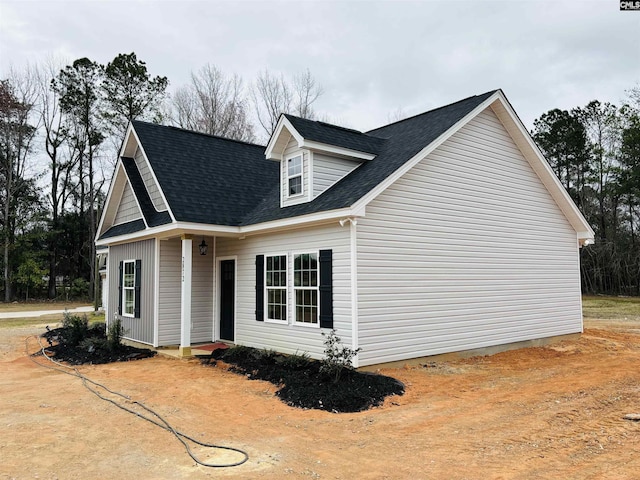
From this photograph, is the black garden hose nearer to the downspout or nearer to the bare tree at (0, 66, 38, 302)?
the downspout

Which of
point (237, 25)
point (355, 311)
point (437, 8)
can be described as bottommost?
point (355, 311)

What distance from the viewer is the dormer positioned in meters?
10.2

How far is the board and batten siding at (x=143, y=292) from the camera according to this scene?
11984 millimetres

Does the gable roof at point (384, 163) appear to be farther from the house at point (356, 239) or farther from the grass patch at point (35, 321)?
the grass patch at point (35, 321)

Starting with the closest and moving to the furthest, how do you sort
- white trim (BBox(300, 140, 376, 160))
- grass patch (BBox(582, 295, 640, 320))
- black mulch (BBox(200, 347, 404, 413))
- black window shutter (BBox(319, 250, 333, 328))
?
black mulch (BBox(200, 347, 404, 413))
black window shutter (BBox(319, 250, 333, 328))
white trim (BBox(300, 140, 376, 160))
grass patch (BBox(582, 295, 640, 320))

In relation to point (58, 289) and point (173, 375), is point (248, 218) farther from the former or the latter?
point (58, 289)

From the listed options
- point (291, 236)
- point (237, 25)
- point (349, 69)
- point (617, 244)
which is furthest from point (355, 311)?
point (617, 244)

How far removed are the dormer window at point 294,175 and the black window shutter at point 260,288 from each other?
5.59 feet

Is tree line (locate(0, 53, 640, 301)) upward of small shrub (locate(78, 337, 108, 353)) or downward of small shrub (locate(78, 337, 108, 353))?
upward

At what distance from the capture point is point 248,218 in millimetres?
11484

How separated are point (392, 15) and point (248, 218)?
7.22 meters

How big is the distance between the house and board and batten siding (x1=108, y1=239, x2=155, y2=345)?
0.06 m

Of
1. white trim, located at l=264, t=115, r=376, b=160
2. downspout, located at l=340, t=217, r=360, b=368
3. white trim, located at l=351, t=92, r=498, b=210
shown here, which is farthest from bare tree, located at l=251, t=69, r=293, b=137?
downspout, located at l=340, t=217, r=360, b=368

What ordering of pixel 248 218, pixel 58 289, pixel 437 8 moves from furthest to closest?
pixel 58 289 → pixel 437 8 → pixel 248 218
